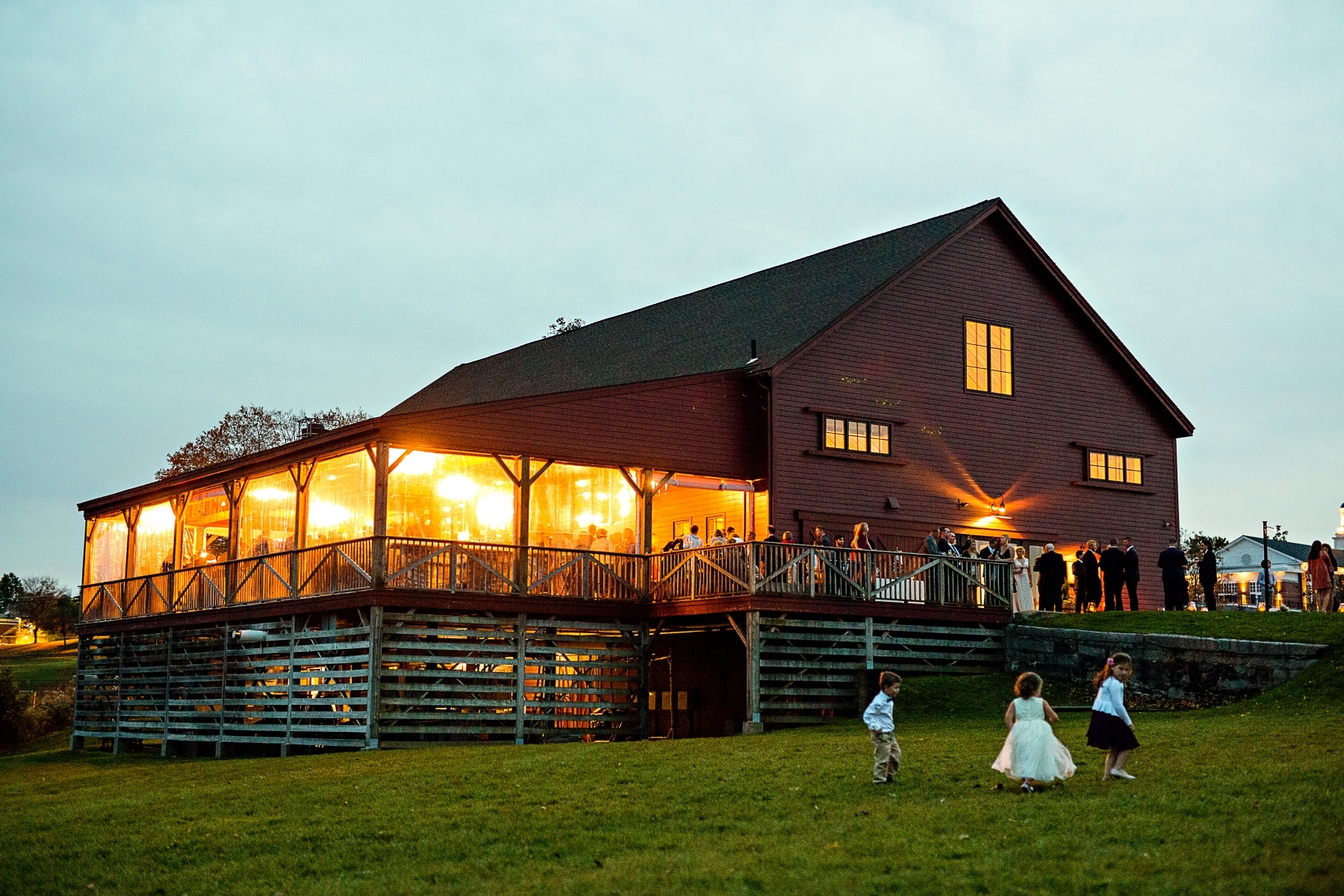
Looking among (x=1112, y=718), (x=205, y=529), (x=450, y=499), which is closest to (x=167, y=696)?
(x=205, y=529)

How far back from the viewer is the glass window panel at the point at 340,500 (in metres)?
27.2

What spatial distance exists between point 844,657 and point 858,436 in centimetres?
630

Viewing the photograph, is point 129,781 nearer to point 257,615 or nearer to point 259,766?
point 259,766

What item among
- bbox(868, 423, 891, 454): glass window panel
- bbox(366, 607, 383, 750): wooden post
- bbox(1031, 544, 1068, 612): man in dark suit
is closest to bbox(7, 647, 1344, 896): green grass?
bbox(366, 607, 383, 750): wooden post

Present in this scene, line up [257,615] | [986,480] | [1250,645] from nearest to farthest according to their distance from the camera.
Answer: [1250,645] → [257,615] → [986,480]

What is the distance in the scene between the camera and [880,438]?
3238 centimetres

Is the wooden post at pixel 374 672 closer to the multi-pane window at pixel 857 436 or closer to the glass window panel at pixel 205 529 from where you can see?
the glass window panel at pixel 205 529

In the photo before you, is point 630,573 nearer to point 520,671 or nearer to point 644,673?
point 644,673

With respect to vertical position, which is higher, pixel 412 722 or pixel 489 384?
pixel 489 384

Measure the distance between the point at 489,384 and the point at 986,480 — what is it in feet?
48.6

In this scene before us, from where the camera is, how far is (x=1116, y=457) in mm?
35906

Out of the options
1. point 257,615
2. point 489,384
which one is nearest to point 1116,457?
point 489,384

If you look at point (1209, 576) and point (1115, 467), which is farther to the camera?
point (1115, 467)

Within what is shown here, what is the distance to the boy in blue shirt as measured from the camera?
15.9 metres
